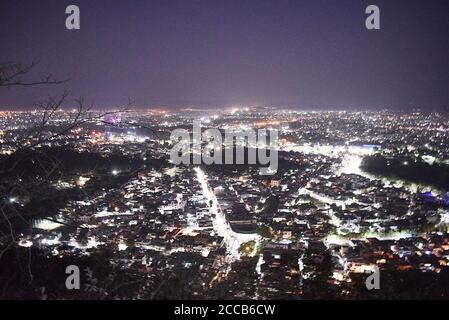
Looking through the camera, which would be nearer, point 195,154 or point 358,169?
point 358,169

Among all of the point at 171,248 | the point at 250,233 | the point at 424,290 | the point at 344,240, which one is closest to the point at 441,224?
the point at 344,240

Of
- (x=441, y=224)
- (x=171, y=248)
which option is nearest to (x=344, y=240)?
(x=441, y=224)

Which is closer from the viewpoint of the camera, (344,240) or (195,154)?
(344,240)

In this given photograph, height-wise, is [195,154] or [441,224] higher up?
[195,154]

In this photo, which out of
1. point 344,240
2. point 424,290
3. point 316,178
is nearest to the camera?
point 424,290

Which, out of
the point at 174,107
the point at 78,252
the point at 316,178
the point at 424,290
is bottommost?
the point at 424,290
